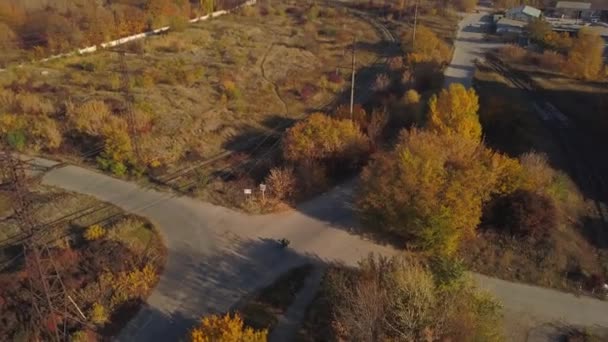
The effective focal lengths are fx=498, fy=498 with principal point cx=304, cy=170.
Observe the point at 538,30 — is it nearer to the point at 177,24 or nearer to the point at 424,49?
the point at 424,49

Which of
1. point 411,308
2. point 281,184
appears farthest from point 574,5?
point 411,308

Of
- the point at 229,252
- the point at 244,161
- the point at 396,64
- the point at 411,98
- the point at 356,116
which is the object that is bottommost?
the point at 229,252

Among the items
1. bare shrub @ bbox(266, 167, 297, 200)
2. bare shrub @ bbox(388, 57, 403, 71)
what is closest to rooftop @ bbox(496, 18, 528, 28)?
bare shrub @ bbox(388, 57, 403, 71)

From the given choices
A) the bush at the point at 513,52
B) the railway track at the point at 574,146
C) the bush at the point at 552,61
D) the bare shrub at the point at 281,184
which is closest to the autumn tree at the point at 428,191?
the bare shrub at the point at 281,184

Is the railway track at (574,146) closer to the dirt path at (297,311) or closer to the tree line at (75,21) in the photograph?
the dirt path at (297,311)

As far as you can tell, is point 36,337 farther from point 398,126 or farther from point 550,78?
point 550,78

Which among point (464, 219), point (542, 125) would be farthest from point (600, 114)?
point (464, 219)
